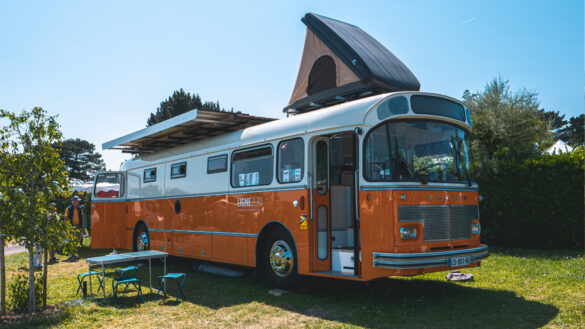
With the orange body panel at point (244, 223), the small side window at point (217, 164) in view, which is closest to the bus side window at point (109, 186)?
the orange body panel at point (244, 223)

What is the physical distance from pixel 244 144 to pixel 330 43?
6.19 m

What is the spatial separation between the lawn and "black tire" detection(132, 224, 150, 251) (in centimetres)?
304

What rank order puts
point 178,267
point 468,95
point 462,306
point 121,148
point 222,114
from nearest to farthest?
1. point 462,306
2. point 222,114
3. point 178,267
4. point 121,148
5. point 468,95

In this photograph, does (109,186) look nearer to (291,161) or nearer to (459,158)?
(291,161)

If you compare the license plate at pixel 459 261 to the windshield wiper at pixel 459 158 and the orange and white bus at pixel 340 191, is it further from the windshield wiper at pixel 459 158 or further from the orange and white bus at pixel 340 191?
the windshield wiper at pixel 459 158

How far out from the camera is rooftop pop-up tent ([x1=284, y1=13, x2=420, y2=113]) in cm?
1186

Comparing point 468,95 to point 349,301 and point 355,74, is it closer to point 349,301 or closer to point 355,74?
point 355,74

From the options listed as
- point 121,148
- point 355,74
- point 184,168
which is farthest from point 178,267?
point 355,74

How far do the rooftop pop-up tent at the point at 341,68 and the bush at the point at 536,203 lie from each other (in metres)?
3.46

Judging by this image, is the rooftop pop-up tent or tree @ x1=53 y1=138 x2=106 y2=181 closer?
the rooftop pop-up tent

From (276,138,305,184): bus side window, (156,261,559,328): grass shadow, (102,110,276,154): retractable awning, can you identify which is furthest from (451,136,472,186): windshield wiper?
(102,110,276,154): retractable awning

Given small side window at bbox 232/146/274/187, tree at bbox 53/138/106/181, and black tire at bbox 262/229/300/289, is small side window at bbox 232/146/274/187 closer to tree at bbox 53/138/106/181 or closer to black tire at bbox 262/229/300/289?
black tire at bbox 262/229/300/289

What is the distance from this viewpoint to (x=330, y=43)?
14.4 m

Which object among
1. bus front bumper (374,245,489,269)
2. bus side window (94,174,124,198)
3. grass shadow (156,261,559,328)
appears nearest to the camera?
grass shadow (156,261,559,328)
